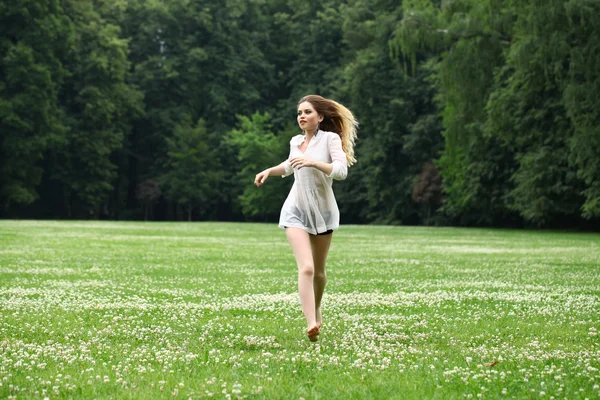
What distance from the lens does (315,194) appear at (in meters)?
8.78

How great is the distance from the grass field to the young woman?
0.70m

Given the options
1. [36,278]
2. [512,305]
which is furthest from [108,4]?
[512,305]

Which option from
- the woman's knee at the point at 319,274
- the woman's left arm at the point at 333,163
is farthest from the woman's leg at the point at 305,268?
the woman's left arm at the point at 333,163

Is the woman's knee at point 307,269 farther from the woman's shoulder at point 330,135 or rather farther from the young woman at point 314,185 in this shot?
the woman's shoulder at point 330,135

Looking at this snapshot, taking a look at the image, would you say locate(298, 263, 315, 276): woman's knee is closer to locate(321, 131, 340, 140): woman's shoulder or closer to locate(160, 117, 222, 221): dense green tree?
locate(321, 131, 340, 140): woman's shoulder

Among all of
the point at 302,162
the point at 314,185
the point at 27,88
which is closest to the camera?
the point at 302,162

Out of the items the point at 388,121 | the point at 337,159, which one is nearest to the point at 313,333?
the point at 337,159

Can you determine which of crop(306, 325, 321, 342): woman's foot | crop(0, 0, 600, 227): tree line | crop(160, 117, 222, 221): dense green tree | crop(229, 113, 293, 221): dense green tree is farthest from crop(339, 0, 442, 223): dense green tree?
crop(306, 325, 321, 342): woman's foot

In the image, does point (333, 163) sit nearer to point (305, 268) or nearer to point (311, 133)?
point (311, 133)

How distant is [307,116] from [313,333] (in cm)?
236

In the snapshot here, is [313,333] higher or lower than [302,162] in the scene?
lower

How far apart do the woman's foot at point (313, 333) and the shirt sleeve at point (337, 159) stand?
1520mm

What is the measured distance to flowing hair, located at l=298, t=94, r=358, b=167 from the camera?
29.9 feet

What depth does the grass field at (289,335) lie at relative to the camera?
20.4 feet
